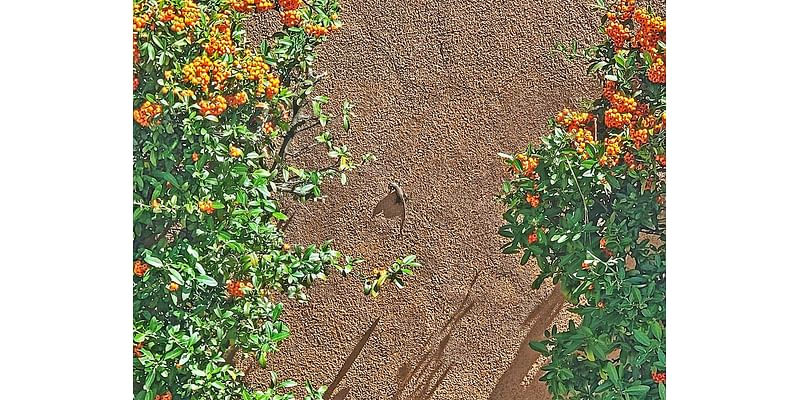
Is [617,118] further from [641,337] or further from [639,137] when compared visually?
[641,337]

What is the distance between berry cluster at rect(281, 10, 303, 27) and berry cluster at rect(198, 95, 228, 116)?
1.24 ft

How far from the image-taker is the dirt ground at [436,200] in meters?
2.87

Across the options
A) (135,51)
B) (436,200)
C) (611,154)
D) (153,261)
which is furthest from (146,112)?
(611,154)

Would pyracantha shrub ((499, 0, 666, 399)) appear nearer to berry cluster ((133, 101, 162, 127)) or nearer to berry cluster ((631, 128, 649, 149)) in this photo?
berry cluster ((631, 128, 649, 149))

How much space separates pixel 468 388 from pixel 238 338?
0.93 meters

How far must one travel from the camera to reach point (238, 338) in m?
2.50

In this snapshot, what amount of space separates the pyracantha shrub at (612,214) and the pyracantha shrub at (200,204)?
32.5 inches

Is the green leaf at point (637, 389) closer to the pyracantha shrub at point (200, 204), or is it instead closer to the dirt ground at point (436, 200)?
the dirt ground at point (436, 200)

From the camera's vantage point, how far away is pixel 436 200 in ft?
9.52

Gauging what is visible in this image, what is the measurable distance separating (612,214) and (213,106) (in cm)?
136

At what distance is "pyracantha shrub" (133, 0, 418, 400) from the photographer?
94.3 inches
